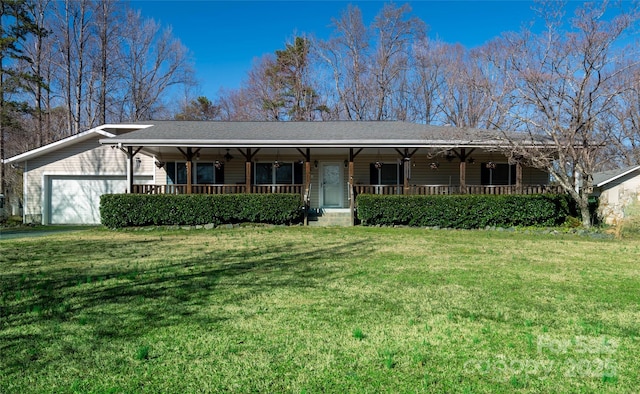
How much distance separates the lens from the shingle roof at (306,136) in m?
13.4

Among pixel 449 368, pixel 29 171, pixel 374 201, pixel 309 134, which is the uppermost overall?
pixel 309 134

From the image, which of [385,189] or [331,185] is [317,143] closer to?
[331,185]

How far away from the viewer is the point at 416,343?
337 centimetres

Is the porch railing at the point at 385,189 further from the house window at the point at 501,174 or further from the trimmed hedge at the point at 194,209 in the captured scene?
the house window at the point at 501,174

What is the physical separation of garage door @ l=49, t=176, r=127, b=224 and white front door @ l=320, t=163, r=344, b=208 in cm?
882

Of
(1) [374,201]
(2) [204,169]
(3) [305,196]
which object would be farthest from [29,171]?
(1) [374,201]

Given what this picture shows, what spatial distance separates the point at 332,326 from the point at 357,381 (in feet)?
3.48

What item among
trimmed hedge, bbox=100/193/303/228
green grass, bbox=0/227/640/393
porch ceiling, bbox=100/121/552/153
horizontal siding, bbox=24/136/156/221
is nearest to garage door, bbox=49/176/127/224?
horizontal siding, bbox=24/136/156/221

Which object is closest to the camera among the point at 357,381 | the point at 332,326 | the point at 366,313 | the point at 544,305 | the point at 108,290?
the point at 357,381

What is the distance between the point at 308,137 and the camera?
14328mm

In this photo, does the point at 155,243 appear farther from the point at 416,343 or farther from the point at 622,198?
the point at 622,198

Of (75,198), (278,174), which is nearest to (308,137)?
(278,174)

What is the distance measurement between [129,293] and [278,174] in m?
11.6

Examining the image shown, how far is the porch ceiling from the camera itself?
44.1 ft
